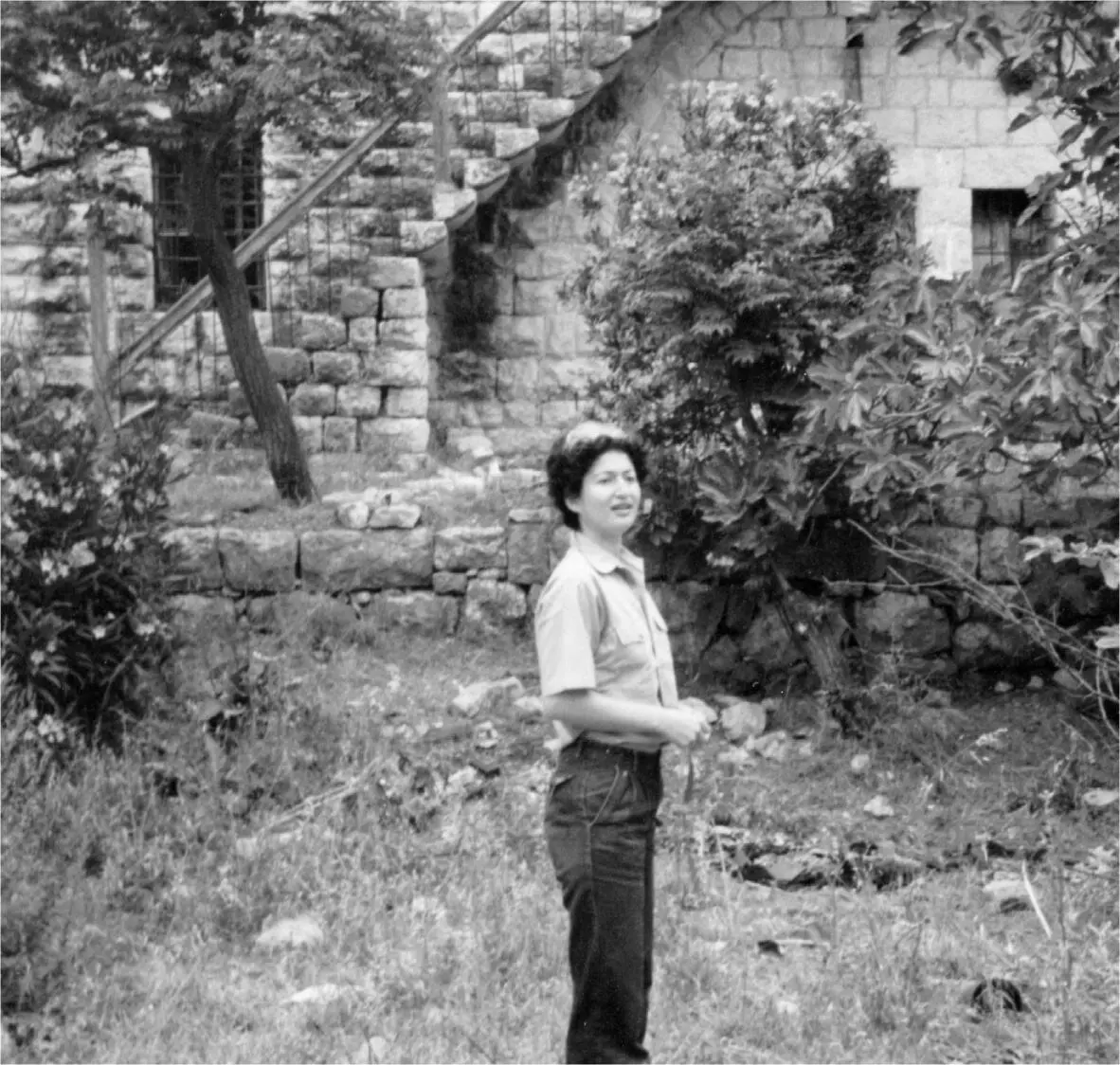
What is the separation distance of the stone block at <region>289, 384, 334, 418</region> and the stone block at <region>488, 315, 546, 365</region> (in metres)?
1.45

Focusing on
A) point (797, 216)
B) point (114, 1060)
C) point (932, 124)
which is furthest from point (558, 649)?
point (932, 124)

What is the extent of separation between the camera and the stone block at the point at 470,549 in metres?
8.71

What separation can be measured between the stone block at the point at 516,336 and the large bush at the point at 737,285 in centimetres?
347

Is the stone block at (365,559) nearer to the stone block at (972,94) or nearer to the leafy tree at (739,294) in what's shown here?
the leafy tree at (739,294)

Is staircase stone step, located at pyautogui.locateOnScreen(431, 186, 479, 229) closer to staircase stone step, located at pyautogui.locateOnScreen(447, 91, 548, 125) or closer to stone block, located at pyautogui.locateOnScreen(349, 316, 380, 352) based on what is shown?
staircase stone step, located at pyautogui.locateOnScreen(447, 91, 548, 125)

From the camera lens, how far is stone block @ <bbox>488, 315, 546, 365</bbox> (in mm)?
11656

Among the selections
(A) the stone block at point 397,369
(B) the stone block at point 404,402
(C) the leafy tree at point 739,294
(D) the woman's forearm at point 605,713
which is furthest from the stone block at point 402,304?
(D) the woman's forearm at point 605,713

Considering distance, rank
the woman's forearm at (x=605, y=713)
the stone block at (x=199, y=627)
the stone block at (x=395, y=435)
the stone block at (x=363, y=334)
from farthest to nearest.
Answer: the stone block at (x=363, y=334)
the stone block at (x=395, y=435)
the stone block at (x=199, y=627)
the woman's forearm at (x=605, y=713)

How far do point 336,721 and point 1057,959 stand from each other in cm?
311

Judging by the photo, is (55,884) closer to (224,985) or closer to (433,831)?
(224,985)

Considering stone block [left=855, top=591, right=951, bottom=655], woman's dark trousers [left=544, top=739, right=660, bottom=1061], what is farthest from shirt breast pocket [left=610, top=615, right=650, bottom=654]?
stone block [left=855, top=591, right=951, bottom=655]

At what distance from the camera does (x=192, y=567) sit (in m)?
8.41

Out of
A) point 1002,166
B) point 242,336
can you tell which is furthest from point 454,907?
point 1002,166

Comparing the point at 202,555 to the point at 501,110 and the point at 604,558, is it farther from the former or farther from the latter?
the point at 604,558
